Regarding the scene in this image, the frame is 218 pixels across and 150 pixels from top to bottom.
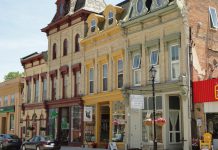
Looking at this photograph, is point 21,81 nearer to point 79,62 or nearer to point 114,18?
point 79,62

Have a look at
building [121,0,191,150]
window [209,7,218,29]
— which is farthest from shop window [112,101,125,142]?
window [209,7,218,29]

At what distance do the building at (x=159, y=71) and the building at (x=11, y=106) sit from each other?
2289cm

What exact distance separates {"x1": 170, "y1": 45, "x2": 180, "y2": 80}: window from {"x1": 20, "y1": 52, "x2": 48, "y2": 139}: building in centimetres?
1853

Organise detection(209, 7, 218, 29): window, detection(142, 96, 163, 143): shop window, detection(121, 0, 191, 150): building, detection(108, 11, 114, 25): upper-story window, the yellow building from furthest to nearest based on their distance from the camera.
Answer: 1. detection(108, 11, 114, 25): upper-story window
2. the yellow building
3. detection(209, 7, 218, 29): window
4. detection(142, 96, 163, 143): shop window
5. detection(121, 0, 191, 150): building

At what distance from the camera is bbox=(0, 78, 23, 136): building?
46944 mm

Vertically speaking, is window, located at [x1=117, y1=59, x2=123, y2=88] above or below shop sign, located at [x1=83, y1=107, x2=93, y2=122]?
above

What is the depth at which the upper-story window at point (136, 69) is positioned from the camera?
2697cm

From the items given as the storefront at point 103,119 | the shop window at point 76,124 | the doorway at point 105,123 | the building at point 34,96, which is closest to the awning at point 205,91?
the storefront at point 103,119

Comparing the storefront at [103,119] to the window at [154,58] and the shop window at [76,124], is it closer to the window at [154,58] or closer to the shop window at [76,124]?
the shop window at [76,124]

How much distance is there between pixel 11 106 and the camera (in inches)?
1919

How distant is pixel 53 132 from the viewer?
124 feet

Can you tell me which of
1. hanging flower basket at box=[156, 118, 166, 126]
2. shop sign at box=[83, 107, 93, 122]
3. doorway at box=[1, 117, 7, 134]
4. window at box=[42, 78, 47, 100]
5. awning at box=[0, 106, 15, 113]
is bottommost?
doorway at box=[1, 117, 7, 134]

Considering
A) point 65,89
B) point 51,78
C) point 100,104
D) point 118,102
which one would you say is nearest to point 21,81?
point 51,78

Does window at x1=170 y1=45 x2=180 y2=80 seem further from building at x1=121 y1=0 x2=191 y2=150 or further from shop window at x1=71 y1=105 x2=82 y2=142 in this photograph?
shop window at x1=71 y1=105 x2=82 y2=142
